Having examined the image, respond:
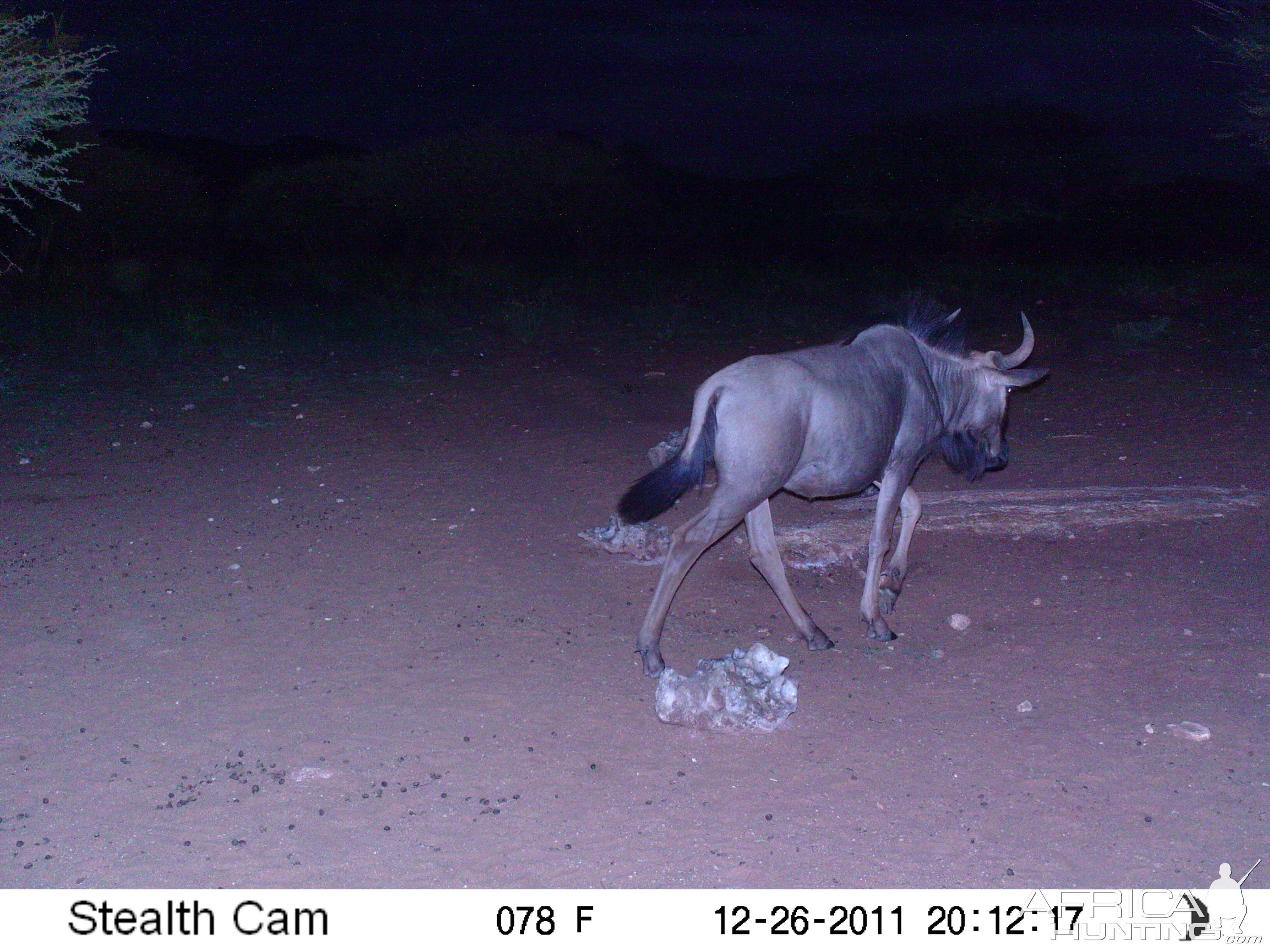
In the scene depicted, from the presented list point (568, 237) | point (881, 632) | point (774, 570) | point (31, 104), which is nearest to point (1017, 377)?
point (881, 632)

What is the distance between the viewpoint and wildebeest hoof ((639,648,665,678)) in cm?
542

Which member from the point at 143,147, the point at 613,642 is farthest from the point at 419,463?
the point at 143,147

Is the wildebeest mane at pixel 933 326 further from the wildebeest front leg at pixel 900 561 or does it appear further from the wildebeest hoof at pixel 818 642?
the wildebeest hoof at pixel 818 642

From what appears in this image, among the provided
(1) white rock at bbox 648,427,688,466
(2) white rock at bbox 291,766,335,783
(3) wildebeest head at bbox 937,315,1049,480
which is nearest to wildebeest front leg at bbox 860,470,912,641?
(3) wildebeest head at bbox 937,315,1049,480

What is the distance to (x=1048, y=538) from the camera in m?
7.27

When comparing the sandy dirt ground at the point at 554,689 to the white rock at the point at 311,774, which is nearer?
the sandy dirt ground at the point at 554,689

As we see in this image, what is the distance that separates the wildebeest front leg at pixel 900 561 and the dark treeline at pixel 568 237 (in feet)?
31.2

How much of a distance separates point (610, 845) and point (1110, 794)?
6.80ft

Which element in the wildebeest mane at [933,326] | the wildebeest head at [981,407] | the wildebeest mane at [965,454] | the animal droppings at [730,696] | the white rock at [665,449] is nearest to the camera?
the animal droppings at [730,696]

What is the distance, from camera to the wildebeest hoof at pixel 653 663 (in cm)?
542

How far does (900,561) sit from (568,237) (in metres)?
32.8

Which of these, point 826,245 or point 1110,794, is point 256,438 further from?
point 826,245

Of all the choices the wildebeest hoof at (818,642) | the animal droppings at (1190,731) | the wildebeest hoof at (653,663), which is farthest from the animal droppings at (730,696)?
the animal droppings at (1190,731)

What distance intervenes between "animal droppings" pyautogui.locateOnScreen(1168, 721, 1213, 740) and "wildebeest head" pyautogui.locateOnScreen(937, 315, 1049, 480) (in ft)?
8.11
